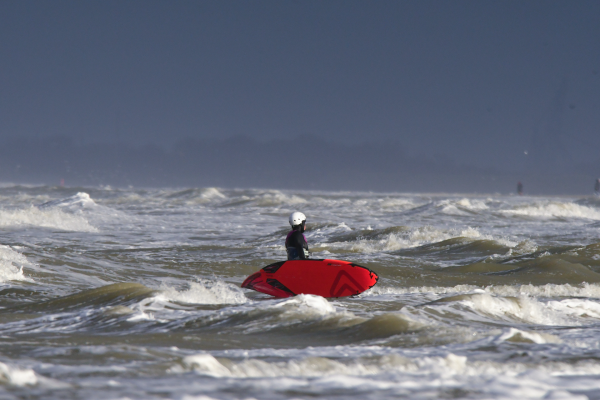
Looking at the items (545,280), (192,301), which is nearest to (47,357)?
(192,301)

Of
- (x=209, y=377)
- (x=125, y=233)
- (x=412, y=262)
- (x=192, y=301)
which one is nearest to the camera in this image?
(x=209, y=377)

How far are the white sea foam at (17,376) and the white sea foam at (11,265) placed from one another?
273 inches

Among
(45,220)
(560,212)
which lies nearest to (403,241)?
(45,220)

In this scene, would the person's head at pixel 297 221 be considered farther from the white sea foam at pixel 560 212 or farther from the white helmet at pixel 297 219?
the white sea foam at pixel 560 212

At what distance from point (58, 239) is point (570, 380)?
17283 millimetres

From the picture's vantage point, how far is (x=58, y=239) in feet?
62.2

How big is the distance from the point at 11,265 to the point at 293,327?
7.29 metres

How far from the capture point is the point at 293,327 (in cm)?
689

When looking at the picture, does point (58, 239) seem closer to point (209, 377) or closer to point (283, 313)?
point (283, 313)

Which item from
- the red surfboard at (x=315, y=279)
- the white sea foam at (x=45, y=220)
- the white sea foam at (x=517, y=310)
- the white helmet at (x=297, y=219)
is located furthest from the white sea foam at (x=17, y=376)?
the white sea foam at (x=45, y=220)

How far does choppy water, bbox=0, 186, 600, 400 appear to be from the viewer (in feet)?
14.3

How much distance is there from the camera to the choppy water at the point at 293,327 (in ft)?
14.3

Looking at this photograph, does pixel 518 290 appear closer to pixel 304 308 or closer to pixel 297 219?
pixel 297 219

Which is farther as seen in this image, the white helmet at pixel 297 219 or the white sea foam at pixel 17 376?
the white helmet at pixel 297 219
